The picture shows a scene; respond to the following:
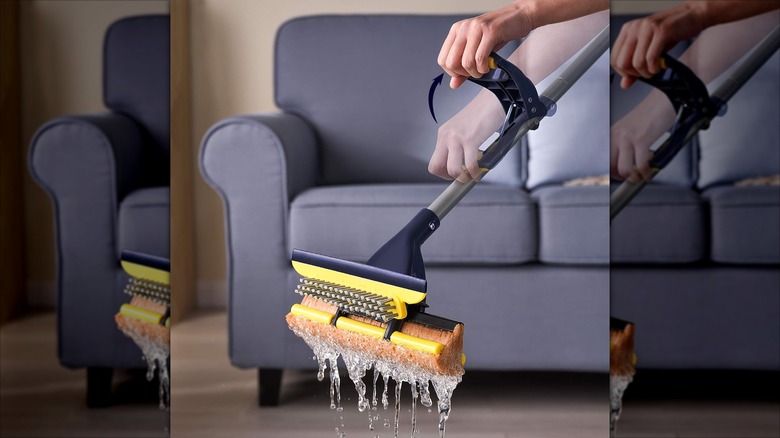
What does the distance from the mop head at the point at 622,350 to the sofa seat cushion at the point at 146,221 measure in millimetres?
814

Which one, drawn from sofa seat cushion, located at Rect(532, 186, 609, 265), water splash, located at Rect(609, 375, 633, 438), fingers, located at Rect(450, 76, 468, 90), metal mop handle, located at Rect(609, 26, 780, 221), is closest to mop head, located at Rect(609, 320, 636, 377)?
water splash, located at Rect(609, 375, 633, 438)

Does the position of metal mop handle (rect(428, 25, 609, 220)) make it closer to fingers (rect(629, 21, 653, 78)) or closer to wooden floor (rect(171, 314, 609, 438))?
fingers (rect(629, 21, 653, 78))

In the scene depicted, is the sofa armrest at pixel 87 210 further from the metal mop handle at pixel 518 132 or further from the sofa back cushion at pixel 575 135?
the sofa back cushion at pixel 575 135

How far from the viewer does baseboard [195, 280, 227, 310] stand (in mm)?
1591

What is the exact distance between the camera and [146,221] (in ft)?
5.12

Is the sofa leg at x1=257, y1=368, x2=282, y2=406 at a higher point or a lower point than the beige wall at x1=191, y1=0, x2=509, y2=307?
lower

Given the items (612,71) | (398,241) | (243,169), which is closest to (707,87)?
(612,71)

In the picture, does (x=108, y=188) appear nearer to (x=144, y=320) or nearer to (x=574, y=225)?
(x=144, y=320)

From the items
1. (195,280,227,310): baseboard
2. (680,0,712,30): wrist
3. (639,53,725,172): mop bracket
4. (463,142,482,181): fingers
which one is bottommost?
(195,280,227,310): baseboard

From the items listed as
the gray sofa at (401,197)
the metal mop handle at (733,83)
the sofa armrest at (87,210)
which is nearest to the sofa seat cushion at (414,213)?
the gray sofa at (401,197)

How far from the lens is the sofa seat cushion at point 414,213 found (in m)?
1.54

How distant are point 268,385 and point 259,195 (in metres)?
0.35

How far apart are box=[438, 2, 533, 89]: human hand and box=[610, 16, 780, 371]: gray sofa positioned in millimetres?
171

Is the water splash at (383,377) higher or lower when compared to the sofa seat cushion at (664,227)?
lower
